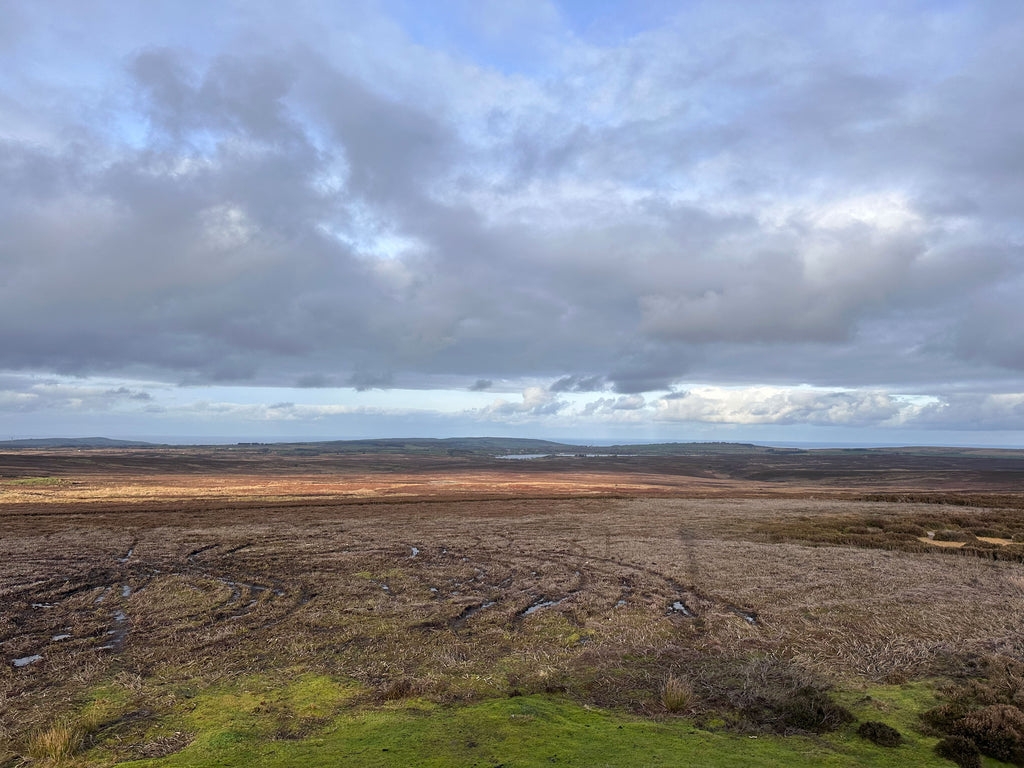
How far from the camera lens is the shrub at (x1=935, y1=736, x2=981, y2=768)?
8.48 m

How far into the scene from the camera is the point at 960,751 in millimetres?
8781

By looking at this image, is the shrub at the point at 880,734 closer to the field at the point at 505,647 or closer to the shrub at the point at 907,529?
the field at the point at 505,647

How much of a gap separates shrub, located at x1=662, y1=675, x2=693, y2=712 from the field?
0.05 m

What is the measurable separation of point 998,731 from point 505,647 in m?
9.70

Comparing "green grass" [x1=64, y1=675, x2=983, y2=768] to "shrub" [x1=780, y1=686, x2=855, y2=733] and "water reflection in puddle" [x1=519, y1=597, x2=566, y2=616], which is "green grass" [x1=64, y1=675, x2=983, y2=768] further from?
"water reflection in puddle" [x1=519, y1=597, x2=566, y2=616]

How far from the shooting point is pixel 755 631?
52.4ft

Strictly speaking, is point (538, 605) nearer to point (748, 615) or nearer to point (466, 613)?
point (466, 613)

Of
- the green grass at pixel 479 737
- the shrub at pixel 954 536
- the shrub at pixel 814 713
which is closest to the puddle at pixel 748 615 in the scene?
the green grass at pixel 479 737

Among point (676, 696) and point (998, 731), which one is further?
point (676, 696)

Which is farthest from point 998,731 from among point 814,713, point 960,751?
point 814,713

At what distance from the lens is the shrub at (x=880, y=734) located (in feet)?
30.1

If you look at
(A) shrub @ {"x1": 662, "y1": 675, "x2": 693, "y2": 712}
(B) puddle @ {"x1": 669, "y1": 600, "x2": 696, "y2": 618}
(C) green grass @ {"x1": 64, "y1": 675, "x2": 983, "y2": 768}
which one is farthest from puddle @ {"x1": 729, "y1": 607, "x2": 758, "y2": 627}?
(A) shrub @ {"x1": 662, "y1": 675, "x2": 693, "y2": 712}

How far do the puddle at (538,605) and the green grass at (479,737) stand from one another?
6.93 metres

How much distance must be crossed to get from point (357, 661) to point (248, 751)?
4.73 meters
